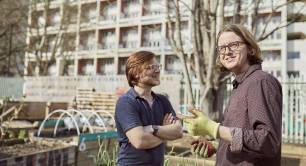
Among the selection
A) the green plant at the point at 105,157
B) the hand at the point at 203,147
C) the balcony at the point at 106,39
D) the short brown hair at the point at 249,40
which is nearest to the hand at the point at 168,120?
the hand at the point at 203,147

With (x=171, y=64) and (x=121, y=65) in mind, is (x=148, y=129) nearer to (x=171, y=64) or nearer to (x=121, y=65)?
(x=171, y=64)

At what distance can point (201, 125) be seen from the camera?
180cm

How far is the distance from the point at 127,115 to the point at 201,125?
0.62m

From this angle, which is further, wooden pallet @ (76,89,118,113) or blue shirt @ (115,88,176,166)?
wooden pallet @ (76,89,118,113)

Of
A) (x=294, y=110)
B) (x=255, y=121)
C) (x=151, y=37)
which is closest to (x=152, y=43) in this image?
(x=151, y=37)

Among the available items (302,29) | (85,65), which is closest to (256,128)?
(302,29)

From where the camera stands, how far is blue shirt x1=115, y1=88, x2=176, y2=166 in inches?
89.6

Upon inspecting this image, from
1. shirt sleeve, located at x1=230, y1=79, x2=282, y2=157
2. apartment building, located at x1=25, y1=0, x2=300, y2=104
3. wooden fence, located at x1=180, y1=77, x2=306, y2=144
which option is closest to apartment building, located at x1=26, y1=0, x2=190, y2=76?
apartment building, located at x1=25, y1=0, x2=300, y2=104

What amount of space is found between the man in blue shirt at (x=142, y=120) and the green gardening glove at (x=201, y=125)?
45 cm

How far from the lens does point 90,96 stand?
15289 millimetres

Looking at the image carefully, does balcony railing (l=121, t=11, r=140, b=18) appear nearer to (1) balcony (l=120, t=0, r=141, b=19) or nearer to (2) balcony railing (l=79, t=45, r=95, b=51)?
(1) balcony (l=120, t=0, r=141, b=19)

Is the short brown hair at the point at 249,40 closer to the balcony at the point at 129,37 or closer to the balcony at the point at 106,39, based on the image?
the balcony at the point at 129,37

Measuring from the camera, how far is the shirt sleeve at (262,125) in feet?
5.34

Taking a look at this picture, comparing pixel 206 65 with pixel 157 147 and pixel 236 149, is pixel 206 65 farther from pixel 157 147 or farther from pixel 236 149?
pixel 236 149
